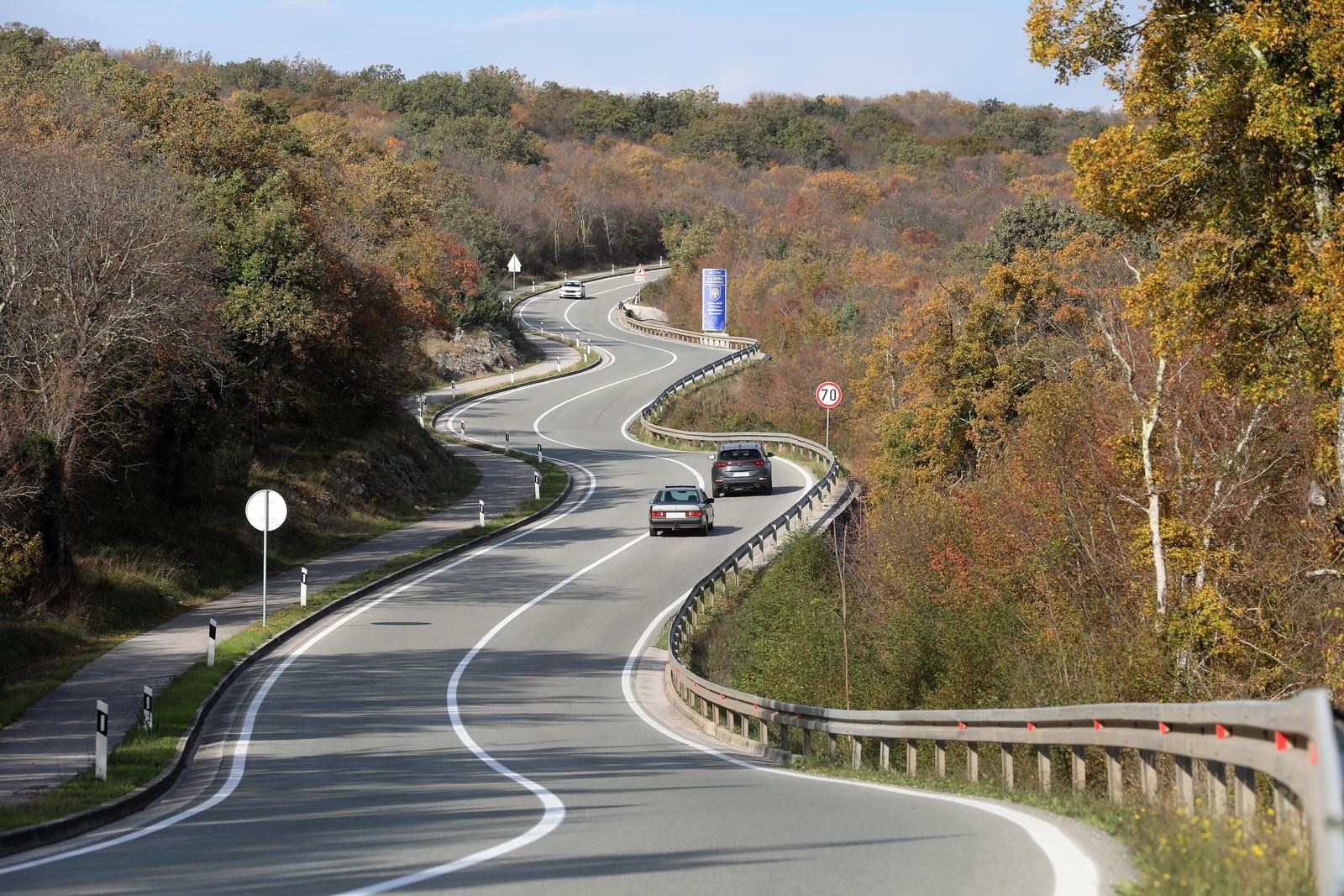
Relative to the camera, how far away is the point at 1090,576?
1047 inches

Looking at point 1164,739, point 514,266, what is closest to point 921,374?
point 1164,739

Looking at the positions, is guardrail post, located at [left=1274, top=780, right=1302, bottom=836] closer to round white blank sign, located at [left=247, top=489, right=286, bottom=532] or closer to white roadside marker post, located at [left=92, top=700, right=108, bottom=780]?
white roadside marker post, located at [left=92, top=700, right=108, bottom=780]

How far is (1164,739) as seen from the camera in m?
8.83

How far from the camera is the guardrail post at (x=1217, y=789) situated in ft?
26.1

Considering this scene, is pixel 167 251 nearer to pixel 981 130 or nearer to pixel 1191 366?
pixel 1191 366

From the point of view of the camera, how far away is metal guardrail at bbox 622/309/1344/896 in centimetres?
498

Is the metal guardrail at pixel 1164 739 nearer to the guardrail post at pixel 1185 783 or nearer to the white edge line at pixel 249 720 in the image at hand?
the guardrail post at pixel 1185 783

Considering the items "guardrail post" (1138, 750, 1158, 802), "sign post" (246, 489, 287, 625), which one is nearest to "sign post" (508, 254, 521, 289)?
"sign post" (246, 489, 287, 625)

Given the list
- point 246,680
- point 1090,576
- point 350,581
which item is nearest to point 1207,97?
point 1090,576

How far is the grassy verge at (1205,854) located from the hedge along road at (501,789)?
0.52 metres

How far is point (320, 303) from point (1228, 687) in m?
30.1

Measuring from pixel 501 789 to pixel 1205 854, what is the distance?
26.6 ft

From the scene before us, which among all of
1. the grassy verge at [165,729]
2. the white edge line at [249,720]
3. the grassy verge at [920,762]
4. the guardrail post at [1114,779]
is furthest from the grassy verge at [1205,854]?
the grassy verge at [165,729]

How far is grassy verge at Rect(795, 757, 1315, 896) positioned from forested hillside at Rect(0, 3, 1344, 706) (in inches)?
316
